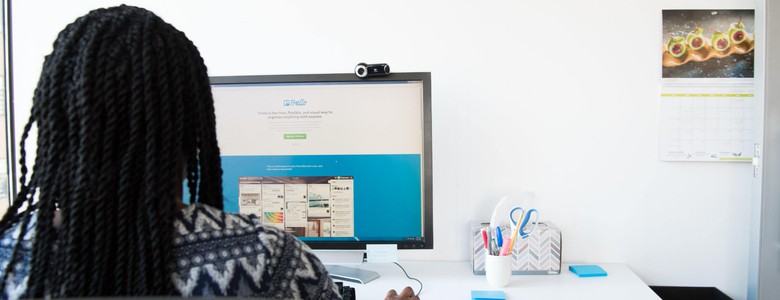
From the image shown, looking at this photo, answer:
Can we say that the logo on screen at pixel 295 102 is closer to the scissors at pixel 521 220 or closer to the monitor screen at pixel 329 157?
the monitor screen at pixel 329 157

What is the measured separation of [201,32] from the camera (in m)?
1.40

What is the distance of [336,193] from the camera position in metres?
1.19

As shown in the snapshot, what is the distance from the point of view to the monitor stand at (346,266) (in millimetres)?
1210

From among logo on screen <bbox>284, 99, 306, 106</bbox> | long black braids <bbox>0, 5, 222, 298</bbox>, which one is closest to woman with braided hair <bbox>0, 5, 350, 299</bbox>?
long black braids <bbox>0, 5, 222, 298</bbox>

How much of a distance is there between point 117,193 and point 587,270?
3.72 feet

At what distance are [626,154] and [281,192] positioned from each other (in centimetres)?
99

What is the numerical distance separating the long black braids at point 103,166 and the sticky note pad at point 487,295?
2.30 feet

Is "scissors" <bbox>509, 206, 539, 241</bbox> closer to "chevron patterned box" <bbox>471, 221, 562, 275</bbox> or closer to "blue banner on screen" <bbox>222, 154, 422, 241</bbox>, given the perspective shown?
"chevron patterned box" <bbox>471, 221, 562, 275</bbox>

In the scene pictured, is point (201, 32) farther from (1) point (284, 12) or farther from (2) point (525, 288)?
(2) point (525, 288)

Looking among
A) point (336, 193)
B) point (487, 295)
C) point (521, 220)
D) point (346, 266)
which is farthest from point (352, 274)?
point (521, 220)

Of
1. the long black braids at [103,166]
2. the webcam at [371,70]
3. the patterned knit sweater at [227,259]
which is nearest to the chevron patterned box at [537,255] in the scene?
the webcam at [371,70]

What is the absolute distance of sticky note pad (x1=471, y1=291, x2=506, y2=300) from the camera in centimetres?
105

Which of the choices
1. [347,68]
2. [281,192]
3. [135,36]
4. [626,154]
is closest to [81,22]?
[135,36]

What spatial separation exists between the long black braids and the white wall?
822mm
